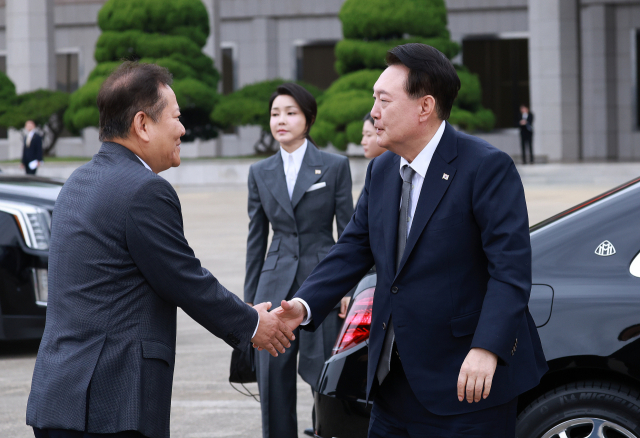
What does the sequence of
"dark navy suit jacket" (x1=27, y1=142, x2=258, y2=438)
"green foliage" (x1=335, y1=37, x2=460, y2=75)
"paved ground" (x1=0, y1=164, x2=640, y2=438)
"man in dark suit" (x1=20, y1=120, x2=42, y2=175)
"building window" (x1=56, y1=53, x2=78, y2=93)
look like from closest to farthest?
"dark navy suit jacket" (x1=27, y1=142, x2=258, y2=438) < "paved ground" (x1=0, y1=164, x2=640, y2=438) < "man in dark suit" (x1=20, y1=120, x2=42, y2=175) < "green foliage" (x1=335, y1=37, x2=460, y2=75) < "building window" (x1=56, y1=53, x2=78, y2=93)

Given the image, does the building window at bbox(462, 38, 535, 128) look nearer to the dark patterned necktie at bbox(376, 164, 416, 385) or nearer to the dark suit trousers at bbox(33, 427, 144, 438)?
the dark patterned necktie at bbox(376, 164, 416, 385)

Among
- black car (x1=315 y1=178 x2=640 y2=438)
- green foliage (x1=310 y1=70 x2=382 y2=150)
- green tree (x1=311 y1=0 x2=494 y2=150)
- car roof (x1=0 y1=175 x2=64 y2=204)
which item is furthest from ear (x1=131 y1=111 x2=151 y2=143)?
green tree (x1=311 y1=0 x2=494 y2=150)

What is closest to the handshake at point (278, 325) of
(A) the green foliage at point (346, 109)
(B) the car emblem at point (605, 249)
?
(B) the car emblem at point (605, 249)

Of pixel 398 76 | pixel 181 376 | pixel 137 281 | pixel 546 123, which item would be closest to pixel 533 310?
pixel 398 76

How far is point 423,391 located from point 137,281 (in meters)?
0.94

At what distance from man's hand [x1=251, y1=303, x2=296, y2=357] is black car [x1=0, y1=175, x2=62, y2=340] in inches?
160

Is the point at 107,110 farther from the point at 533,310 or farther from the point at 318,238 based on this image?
the point at 318,238

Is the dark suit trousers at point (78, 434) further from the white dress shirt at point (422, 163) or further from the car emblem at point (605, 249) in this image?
the car emblem at point (605, 249)

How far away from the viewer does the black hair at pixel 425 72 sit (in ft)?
9.20

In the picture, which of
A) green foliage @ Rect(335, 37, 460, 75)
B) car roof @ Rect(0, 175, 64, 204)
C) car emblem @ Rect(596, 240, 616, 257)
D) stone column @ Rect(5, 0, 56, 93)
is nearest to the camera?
car emblem @ Rect(596, 240, 616, 257)

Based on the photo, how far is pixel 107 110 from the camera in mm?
2723

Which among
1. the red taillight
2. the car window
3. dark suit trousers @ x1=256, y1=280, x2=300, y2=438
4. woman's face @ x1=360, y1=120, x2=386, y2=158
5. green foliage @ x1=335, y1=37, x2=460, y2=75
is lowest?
dark suit trousers @ x1=256, y1=280, x2=300, y2=438

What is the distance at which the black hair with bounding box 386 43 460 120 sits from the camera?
9.20 ft

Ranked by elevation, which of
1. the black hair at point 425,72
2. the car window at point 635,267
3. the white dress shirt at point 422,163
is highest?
the black hair at point 425,72
